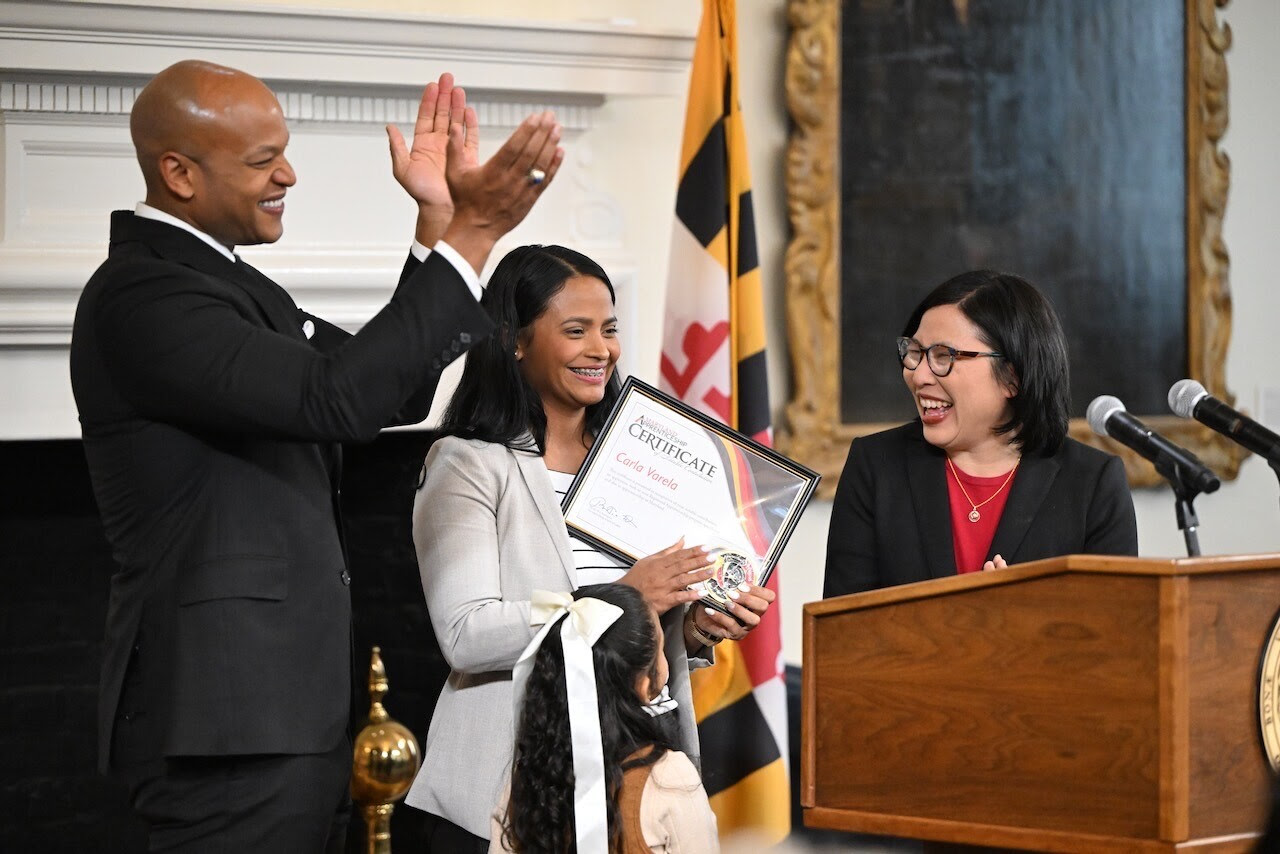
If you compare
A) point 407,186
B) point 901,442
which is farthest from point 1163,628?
point 407,186

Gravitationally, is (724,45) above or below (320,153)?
above

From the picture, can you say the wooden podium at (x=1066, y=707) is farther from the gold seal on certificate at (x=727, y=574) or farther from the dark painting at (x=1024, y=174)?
the dark painting at (x=1024, y=174)

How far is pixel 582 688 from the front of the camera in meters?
2.10

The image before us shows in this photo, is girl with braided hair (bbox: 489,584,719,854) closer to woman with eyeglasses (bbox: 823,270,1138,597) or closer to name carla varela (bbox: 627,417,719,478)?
name carla varela (bbox: 627,417,719,478)

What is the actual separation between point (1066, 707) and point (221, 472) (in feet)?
3.61

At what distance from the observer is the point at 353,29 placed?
11.6 ft

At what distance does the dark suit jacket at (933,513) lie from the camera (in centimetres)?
228

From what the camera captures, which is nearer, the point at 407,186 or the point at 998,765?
the point at 998,765

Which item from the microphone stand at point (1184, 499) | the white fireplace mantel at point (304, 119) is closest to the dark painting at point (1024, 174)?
the white fireplace mantel at point (304, 119)

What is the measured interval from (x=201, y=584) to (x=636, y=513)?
2.30 feet

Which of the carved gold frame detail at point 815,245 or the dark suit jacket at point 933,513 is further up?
the carved gold frame detail at point 815,245

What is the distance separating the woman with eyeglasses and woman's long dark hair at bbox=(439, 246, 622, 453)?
0.49m

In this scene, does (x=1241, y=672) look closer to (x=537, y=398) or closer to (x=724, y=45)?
(x=537, y=398)

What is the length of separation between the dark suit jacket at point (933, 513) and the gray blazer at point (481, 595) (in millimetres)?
320
